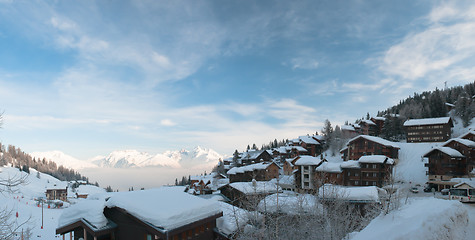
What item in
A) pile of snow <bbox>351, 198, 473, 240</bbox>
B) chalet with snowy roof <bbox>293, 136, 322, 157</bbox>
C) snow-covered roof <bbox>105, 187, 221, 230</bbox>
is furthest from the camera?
chalet with snowy roof <bbox>293, 136, 322, 157</bbox>

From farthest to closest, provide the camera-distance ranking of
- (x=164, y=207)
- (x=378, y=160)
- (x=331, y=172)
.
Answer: (x=331, y=172) → (x=378, y=160) → (x=164, y=207)

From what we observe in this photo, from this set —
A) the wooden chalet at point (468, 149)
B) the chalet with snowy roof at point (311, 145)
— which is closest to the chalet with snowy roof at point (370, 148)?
the wooden chalet at point (468, 149)

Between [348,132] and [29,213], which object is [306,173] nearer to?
[348,132]

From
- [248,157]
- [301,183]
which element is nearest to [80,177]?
[248,157]

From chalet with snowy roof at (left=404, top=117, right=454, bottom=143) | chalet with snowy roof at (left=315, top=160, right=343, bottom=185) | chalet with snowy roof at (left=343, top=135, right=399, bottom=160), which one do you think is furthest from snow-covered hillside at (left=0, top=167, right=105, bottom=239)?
chalet with snowy roof at (left=404, top=117, right=454, bottom=143)

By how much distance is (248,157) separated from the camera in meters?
89.8

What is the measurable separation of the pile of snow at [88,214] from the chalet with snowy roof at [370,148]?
57846 mm

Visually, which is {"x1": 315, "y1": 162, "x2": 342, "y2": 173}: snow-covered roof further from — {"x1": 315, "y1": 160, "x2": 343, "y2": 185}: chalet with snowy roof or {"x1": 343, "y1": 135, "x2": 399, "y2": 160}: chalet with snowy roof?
{"x1": 343, "y1": 135, "x2": 399, "y2": 160}: chalet with snowy roof

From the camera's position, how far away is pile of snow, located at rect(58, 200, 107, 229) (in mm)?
15711

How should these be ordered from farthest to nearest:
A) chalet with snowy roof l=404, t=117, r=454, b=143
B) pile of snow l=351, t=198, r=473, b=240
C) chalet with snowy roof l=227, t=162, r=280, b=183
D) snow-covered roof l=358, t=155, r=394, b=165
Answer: chalet with snowy roof l=404, t=117, r=454, b=143 → chalet with snowy roof l=227, t=162, r=280, b=183 → snow-covered roof l=358, t=155, r=394, b=165 → pile of snow l=351, t=198, r=473, b=240

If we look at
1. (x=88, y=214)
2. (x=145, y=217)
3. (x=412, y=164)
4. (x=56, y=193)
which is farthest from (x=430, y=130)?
(x=56, y=193)

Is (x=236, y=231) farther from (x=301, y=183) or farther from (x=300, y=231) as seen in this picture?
(x=301, y=183)

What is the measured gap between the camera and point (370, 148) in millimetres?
59188

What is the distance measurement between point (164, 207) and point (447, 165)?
178 feet
